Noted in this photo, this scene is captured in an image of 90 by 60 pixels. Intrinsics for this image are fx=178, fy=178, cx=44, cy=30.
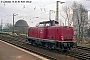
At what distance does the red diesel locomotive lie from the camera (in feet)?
68.9

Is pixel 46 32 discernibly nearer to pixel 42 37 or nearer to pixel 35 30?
pixel 42 37

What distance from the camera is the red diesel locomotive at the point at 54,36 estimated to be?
21000mm

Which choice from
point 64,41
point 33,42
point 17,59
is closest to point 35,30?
point 33,42

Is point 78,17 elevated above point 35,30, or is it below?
above

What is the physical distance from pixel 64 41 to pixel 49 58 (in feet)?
17.5

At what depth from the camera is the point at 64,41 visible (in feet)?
68.4

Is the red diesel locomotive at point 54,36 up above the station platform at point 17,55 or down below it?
above

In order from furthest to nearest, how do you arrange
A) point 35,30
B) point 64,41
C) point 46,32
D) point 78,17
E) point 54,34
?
point 78,17, point 35,30, point 46,32, point 54,34, point 64,41

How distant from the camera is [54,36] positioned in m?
22.3

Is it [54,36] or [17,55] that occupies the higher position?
[54,36]

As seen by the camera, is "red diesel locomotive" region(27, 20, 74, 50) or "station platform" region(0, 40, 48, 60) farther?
"red diesel locomotive" region(27, 20, 74, 50)

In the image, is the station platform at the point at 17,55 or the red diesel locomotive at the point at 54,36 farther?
the red diesel locomotive at the point at 54,36

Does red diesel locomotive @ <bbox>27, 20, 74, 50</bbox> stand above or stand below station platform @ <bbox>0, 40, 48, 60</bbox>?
above

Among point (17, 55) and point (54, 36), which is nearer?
point (17, 55)
